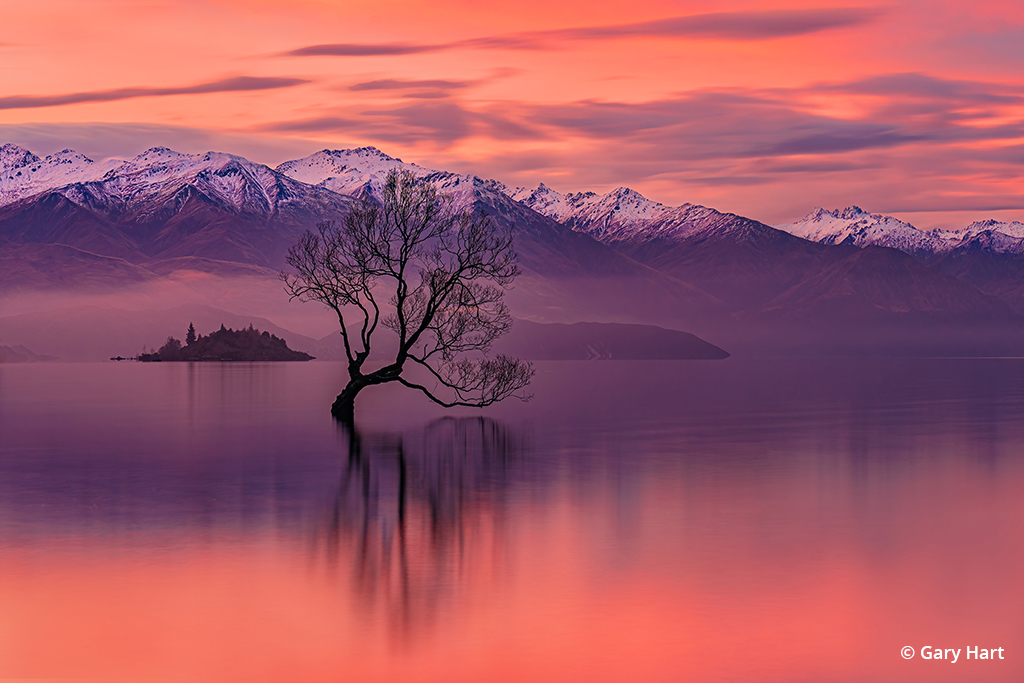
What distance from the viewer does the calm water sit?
1683cm

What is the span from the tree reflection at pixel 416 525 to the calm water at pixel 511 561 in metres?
0.10

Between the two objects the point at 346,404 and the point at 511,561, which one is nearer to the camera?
the point at 511,561

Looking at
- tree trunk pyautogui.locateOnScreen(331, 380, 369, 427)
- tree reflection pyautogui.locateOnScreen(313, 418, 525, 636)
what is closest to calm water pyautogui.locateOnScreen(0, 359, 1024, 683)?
tree reflection pyautogui.locateOnScreen(313, 418, 525, 636)

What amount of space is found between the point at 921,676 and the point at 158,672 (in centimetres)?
1054

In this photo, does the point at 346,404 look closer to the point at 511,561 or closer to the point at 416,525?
the point at 416,525

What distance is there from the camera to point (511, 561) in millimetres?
23203

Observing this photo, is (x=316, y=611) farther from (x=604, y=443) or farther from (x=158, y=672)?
(x=604, y=443)

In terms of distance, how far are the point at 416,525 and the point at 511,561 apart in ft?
15.9

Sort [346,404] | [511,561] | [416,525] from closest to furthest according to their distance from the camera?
[511,561], [416,525], [346,404]

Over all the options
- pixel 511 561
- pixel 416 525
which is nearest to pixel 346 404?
pixel 416 525

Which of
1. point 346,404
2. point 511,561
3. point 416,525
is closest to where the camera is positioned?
point 511,561

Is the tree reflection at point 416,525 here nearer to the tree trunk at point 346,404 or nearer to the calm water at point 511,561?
the calm water at point 511,561

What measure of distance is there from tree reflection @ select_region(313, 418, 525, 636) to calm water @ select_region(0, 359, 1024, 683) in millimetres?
102

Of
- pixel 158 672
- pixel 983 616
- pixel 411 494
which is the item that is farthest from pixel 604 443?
pixel 158 672
